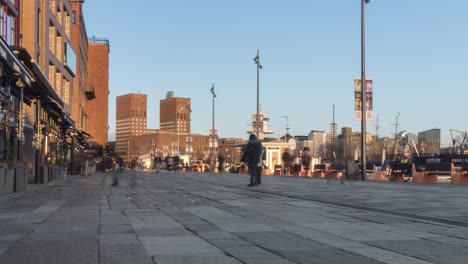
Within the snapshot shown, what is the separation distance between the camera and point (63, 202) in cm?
1424

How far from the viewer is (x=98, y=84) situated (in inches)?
4523

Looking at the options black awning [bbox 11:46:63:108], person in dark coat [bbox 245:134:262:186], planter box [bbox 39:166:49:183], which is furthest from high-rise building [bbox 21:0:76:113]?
person in dark coat [bbox 245:134:262:186]

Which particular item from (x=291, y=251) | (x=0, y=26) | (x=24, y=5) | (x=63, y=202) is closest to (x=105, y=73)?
(x=24, y=5)

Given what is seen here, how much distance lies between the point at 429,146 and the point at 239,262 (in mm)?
162235

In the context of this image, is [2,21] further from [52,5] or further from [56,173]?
[52,5]

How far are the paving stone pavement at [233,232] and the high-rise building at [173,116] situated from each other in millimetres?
151286

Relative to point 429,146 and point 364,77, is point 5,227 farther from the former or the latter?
point 429,146

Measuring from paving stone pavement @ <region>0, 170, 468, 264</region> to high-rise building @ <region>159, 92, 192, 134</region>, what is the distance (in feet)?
496

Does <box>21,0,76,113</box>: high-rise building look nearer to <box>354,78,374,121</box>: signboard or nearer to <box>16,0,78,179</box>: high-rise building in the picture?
<box>16,0,78,179</box>: high-rise building

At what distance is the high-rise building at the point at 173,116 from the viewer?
6575 inches

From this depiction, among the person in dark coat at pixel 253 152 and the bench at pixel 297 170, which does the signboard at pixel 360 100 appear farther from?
the person in dark coat at pixel 253 152

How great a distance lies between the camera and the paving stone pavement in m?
6.48

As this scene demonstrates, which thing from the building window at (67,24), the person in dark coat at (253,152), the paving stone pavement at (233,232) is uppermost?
the building window at (67,24)

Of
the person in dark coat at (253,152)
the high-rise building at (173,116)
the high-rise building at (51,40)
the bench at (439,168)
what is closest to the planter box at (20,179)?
the person in dark coat at (253,152)
